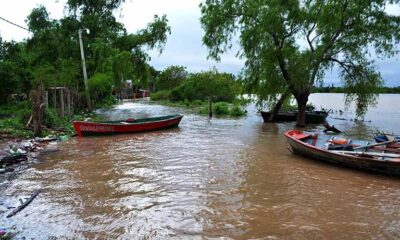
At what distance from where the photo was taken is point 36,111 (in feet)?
47.2

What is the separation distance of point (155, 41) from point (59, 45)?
761cm

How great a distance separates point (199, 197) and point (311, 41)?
53.4 ft

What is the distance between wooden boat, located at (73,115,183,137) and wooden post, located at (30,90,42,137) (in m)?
1.64

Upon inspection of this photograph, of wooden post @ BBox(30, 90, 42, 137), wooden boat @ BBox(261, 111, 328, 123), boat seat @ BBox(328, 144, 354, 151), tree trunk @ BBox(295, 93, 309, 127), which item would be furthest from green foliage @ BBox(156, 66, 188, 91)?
boat seat @ BBox(328, 144, 354, 151)

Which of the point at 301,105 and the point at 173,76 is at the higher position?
the point at 173,76

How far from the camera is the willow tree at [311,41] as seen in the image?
66.2 feet

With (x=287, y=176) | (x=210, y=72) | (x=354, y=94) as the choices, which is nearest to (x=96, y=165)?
(x=287, y=176)

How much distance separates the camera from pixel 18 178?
9.38m

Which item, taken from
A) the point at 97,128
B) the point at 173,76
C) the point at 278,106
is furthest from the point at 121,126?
the point at 173,76

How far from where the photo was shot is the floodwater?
630 cm

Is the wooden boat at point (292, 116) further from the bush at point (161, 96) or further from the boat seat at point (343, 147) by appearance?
the bush at point (161, 96)

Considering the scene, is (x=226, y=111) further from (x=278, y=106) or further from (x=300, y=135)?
(x=300, y=135)

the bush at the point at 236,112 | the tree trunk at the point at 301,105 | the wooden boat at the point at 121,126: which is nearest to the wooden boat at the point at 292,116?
the tree trunk at the point at 301,105

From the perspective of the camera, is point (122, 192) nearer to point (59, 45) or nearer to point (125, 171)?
point (125, 171)
